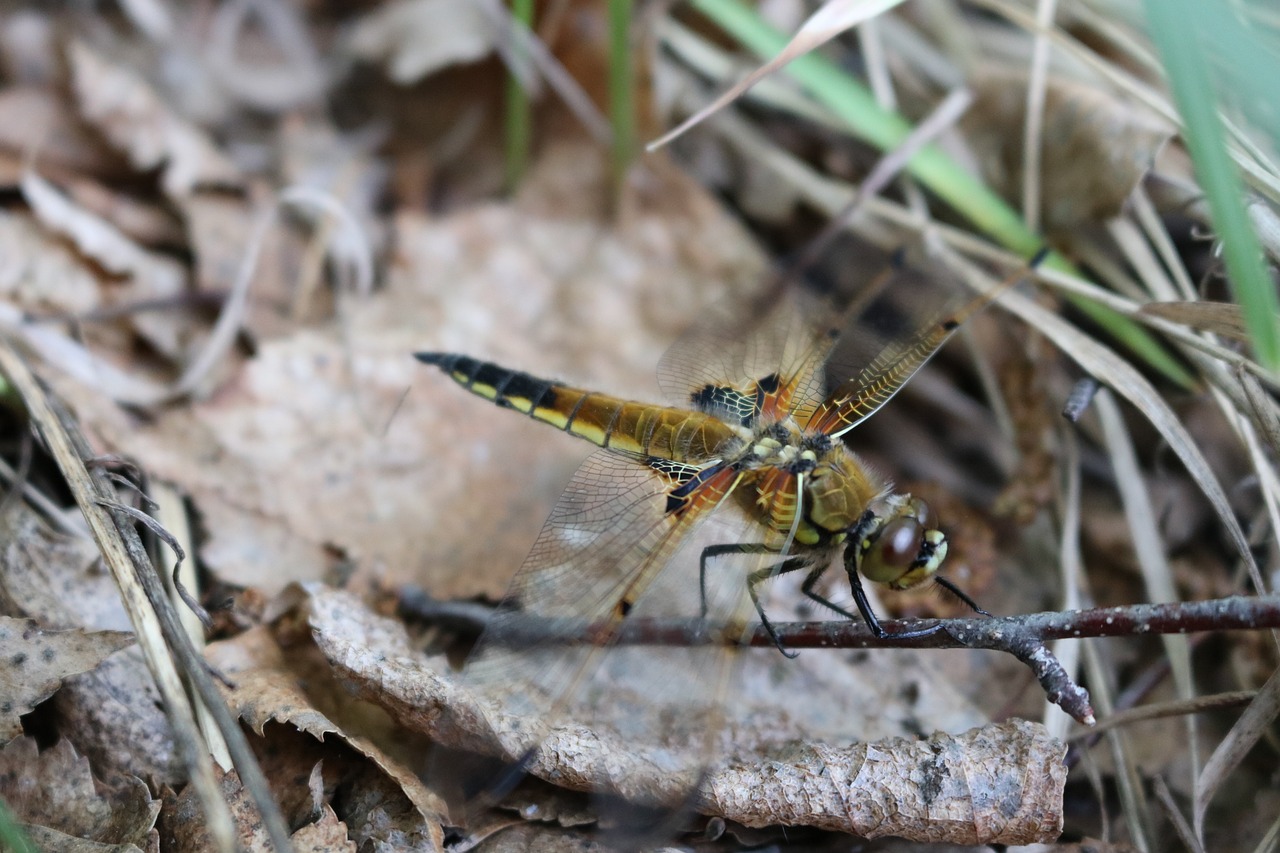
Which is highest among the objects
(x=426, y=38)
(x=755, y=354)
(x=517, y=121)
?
(x=426, y=38)

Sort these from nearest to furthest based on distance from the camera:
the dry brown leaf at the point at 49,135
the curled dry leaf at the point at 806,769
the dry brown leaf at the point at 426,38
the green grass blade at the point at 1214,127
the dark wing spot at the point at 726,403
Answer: the green grass blade at the point at 1214,127 → the curled dry leaf at the point at 806,769 → the dark wing spot at the point at 726,403 → the dry brown leaf at the point at 49,135 → the dry brown leaf at the point at 426,38

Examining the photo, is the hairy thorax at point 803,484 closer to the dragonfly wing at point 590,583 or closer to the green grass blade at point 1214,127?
the dragonfly wing at point 590,583

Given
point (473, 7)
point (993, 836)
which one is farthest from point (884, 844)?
point (473, 7)

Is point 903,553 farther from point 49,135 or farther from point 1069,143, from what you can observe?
point 49,135

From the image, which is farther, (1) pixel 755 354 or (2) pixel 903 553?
(1) pixel 755 354

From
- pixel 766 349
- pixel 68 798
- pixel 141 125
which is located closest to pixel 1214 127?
pixel 766 349

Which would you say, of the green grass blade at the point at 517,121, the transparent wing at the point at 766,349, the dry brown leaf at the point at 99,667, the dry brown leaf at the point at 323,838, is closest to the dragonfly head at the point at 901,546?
the transparent wing at the point at 766,349

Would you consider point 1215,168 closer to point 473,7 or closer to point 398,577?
point 398,577

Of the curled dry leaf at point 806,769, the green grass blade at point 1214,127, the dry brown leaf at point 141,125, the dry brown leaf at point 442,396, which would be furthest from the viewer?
the dry brown leaf at point 141,125
